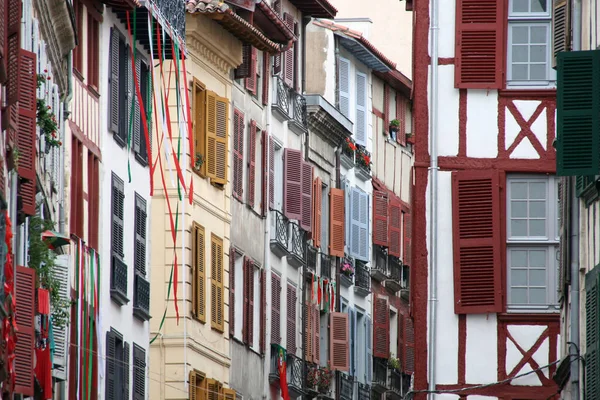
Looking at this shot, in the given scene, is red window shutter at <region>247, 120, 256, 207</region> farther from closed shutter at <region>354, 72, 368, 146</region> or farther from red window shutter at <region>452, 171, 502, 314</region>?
red window shutter at <region>452, 171, 502, 314</region>

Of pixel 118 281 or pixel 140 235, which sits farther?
pixel 140 235

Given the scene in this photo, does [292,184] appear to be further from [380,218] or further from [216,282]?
[380,218]

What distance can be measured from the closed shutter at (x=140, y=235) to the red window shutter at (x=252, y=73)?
24.2 ft

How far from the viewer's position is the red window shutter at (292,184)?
1858 inches

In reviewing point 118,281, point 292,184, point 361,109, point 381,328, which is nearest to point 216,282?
point 118,281

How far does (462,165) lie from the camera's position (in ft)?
107

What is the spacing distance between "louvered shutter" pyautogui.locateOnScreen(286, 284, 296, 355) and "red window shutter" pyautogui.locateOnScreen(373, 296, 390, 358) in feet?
25.3

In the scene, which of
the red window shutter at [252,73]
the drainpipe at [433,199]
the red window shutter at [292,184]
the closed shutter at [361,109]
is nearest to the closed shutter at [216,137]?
the red window shutter at [252,73]

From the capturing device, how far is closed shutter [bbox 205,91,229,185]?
40.6 metres

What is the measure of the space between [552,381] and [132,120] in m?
8.33

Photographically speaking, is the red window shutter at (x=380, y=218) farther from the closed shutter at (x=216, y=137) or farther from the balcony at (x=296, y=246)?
the closed shutter at (x=216, y=137)

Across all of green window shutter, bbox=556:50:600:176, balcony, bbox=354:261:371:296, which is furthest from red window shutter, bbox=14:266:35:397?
balcony, bbox=354:261:371:296

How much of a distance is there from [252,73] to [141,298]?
908 cm

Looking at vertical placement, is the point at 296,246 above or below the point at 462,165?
above
